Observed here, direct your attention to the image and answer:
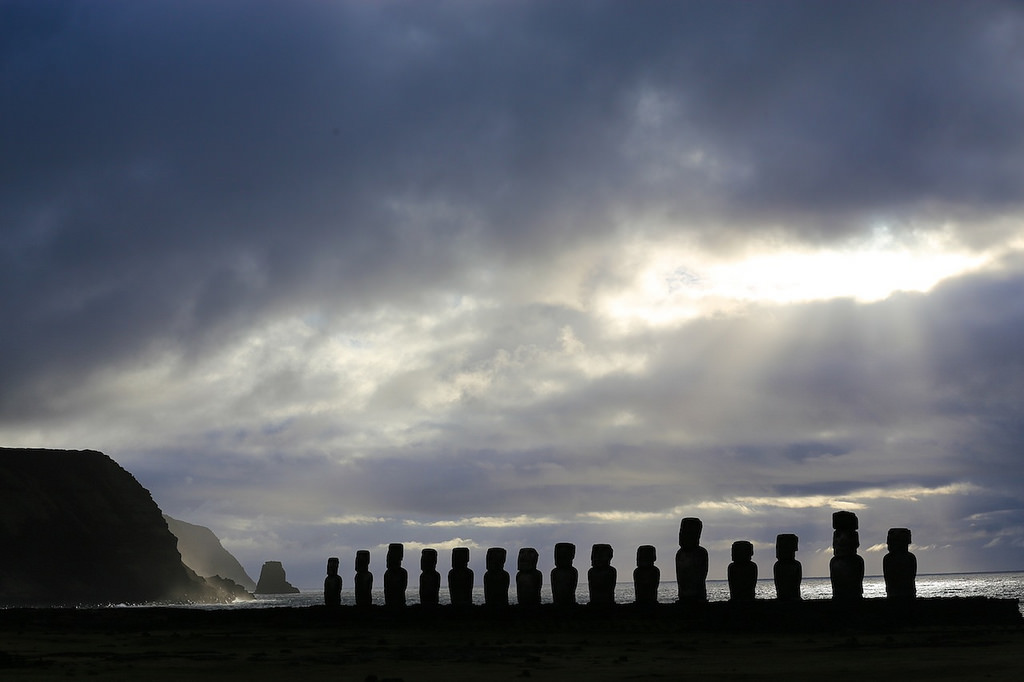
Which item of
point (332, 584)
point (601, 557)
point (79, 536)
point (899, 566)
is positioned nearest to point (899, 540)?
point (899, 566)

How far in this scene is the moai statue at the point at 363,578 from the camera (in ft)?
111

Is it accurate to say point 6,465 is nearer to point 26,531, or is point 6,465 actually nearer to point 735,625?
point 26,531

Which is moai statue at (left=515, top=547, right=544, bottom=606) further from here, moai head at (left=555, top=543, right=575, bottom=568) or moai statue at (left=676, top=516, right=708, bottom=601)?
moai statue at (left=676, top=516, right=708, bottom=601)

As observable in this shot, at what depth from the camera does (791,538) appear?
26875 millimetres

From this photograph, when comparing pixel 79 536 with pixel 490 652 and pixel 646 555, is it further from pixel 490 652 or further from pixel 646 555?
pixel 490 652

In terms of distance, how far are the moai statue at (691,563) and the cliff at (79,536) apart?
10574cm

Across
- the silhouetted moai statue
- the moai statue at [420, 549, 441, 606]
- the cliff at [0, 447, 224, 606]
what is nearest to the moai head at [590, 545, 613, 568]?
the moai statue at [420, 549, 441, 606]

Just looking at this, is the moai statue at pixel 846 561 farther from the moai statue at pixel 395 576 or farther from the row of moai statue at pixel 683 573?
the moai statue at pixel 395 576

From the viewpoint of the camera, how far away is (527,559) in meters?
29.7

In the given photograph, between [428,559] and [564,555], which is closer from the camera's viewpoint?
[564,555]

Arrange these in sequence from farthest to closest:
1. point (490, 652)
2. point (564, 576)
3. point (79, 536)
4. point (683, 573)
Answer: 1. point (79, 536)
2. point (564, 576)
3. point (683, 573)
4. point (490, 652)

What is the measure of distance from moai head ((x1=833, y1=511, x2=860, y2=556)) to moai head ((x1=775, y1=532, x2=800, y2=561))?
998 mm

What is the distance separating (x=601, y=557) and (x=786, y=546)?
4.88 m

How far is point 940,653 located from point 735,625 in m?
6.72
